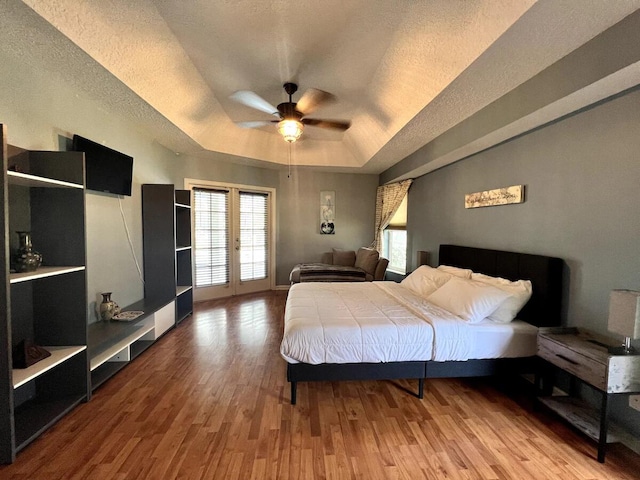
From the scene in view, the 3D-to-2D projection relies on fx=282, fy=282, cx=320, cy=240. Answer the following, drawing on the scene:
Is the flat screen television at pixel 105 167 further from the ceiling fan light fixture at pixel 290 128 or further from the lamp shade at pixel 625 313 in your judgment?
the lamp shade at pixel 625 313

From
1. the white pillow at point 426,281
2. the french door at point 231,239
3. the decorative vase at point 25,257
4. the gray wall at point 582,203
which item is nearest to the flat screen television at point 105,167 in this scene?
the decorative vase at point 25,257

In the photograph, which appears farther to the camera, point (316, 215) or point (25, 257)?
point (316, 215)

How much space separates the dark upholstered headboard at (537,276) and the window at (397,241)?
2464 mm

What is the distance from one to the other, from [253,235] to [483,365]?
14.7 feet

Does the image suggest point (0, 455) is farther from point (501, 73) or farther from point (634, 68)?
point (634, 68)

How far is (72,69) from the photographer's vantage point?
2.17m

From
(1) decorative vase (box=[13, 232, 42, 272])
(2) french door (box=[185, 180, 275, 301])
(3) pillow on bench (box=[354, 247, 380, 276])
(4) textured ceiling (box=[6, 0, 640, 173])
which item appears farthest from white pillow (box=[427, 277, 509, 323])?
(2) french door (box=[185, 180, 275, 301])

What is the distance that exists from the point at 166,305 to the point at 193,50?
9.12 ft

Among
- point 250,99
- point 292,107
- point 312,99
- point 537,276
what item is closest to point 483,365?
point 537,276

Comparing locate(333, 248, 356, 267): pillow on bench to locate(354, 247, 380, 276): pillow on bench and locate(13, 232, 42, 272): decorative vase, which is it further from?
locate(13, 232, 42, 272): decorative vase

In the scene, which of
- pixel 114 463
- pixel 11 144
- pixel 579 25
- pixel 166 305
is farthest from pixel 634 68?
pixel 166 305

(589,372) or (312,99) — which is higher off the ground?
(312,99)

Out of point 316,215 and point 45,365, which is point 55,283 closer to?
point 45,365

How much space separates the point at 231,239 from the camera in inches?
211
